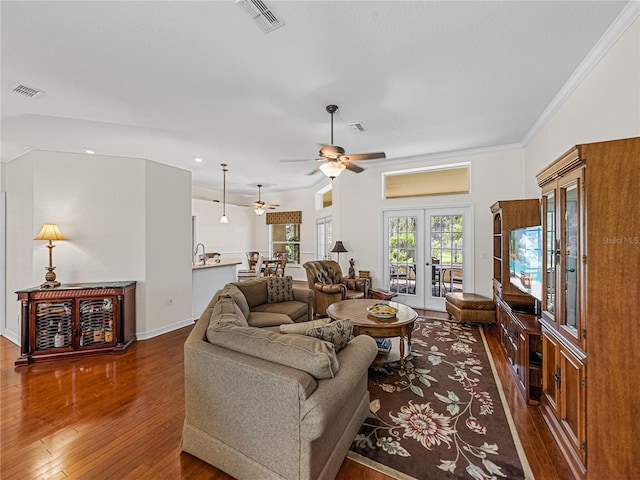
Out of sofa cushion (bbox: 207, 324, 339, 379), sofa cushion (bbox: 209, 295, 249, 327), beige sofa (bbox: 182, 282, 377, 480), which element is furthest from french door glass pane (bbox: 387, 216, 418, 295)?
sofa cushion (bbox: 207, 324, 339, 379)

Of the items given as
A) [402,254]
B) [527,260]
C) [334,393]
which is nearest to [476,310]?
[527,260]

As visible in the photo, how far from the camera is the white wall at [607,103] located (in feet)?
6.46

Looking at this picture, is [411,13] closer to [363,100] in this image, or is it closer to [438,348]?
[363,100]

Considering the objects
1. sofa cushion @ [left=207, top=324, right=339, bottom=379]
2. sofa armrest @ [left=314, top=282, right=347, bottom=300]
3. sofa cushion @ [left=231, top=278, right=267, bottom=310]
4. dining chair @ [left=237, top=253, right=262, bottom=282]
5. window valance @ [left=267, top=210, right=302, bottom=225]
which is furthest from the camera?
window valance @ [left=267, top=210, right=302, bottom=225]

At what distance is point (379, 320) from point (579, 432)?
5.66ft

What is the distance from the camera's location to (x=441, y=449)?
194 cm

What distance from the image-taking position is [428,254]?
550 centimetres

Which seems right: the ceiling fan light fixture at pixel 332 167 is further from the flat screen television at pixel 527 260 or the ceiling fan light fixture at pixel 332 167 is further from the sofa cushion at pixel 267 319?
the flat screen television at pixel 527 260

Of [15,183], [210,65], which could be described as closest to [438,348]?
[210,65]

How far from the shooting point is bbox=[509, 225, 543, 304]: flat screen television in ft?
9.21

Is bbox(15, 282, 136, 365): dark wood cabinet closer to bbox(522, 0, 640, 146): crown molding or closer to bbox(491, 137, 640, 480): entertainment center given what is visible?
bbox(491, 137, 640, 480): entertainment center

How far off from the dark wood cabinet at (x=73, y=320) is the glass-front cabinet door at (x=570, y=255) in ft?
15.1

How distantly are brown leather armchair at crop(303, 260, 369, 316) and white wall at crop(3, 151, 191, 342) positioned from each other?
8.00 feet

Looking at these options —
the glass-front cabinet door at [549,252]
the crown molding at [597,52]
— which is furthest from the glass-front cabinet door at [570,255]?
the crown molding at [597,52]
